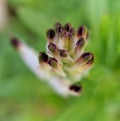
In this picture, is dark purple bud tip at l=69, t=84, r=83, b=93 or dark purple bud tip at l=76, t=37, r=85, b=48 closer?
dark purple bud tip at l=76, t=37, r=85, b=48

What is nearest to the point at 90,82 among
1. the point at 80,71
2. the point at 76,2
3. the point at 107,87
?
the point at 107,87

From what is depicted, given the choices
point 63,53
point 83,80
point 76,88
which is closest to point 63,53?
point 63,53

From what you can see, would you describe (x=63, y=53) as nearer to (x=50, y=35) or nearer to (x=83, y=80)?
(x=50, y=35)

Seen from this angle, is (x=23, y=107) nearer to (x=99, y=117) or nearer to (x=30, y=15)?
(x=30, y=15)

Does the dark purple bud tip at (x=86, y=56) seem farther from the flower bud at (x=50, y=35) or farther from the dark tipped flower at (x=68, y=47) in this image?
the flower bud at (x=50, y=35)

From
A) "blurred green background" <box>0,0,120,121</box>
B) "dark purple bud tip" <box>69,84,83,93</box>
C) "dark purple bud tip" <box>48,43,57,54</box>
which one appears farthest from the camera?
"blurred green background" <box>0,0,120,121</box>

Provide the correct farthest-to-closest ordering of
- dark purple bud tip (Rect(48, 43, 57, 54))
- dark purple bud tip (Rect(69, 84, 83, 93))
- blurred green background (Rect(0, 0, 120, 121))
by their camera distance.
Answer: blurred green background (Rect(0, 0, 120, 121))
dark purple bud tip (Rect(69, 84, 83, 93))
dark purple bud tip (Rect(48, 43, 57, 54))

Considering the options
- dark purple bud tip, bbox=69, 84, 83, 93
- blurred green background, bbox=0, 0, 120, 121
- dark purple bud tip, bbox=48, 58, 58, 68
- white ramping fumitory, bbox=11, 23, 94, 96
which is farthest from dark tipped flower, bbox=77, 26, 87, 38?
blurred green background, bbox=0, 0, 120, 121

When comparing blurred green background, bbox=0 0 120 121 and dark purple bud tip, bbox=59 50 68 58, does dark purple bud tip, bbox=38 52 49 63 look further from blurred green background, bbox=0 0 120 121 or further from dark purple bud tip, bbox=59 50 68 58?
blurred green background, bbox=0 0 120 121

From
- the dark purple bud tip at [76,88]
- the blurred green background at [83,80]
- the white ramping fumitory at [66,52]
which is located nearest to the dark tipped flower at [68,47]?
the white ramping fumitory at [66,52]
